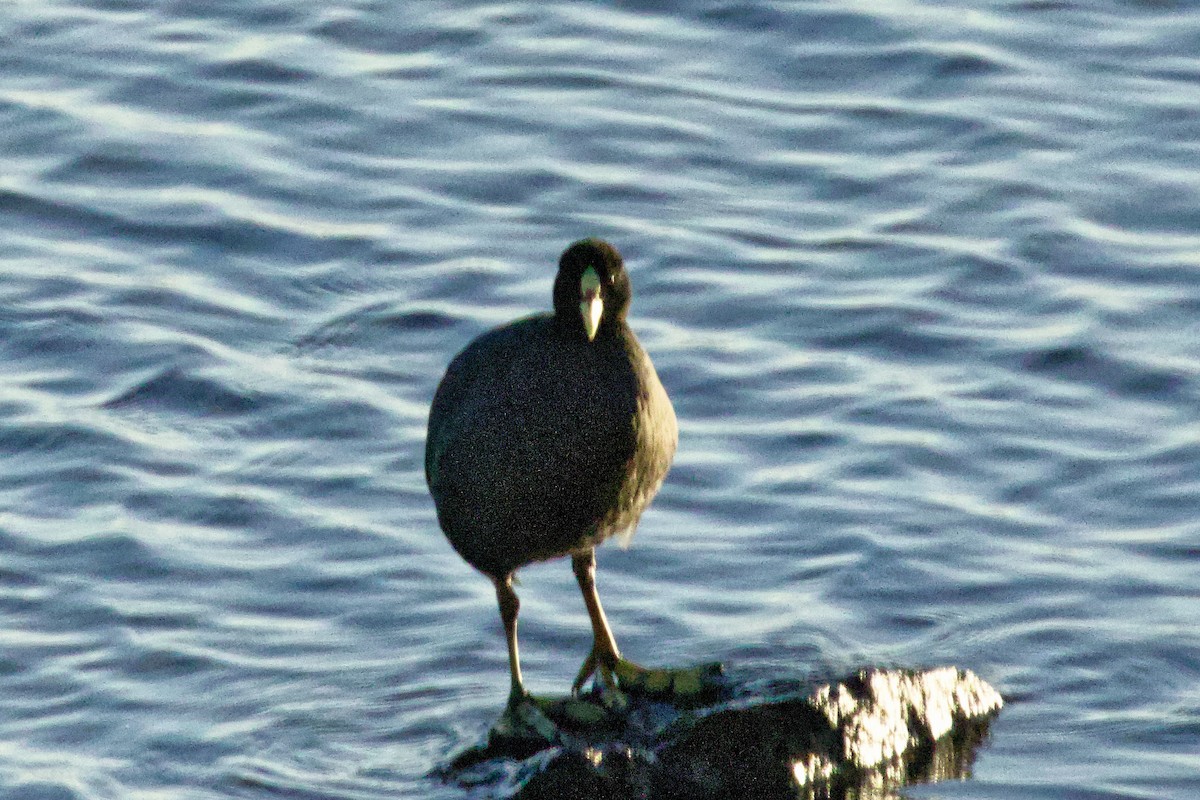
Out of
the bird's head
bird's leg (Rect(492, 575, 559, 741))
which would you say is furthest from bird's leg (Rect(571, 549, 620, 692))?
the bird's head

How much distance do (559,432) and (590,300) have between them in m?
0.39

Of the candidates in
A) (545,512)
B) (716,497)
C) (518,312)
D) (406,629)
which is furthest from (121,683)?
(518,312)

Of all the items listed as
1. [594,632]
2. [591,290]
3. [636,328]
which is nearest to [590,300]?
[591,290]

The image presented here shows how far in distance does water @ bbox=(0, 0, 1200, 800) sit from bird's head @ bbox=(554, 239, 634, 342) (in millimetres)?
1340

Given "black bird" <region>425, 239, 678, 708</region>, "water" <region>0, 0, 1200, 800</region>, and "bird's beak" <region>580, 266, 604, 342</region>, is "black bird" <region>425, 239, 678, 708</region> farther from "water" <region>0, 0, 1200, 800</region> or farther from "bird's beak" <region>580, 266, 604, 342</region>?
"water" <region>0, 0, 1200, 800</region>

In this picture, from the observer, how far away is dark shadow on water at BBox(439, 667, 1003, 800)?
6.63m

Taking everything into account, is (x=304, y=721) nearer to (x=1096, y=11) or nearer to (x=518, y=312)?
(x=518, y=312)

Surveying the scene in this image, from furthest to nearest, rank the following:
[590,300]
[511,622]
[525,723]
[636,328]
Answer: [636,328] → [511,622] → [525,723] → [590,300]

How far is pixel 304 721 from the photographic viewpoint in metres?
7.29

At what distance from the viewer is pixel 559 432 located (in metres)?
6.71

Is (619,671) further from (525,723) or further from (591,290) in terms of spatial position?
(591,290)

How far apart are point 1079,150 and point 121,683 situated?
6.05m

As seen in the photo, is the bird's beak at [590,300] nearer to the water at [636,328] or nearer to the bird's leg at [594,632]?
the bird's leg at [594,632]

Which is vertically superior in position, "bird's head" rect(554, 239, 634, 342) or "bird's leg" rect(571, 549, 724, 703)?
"bird's head" rect(554, 239, 634, 342)
